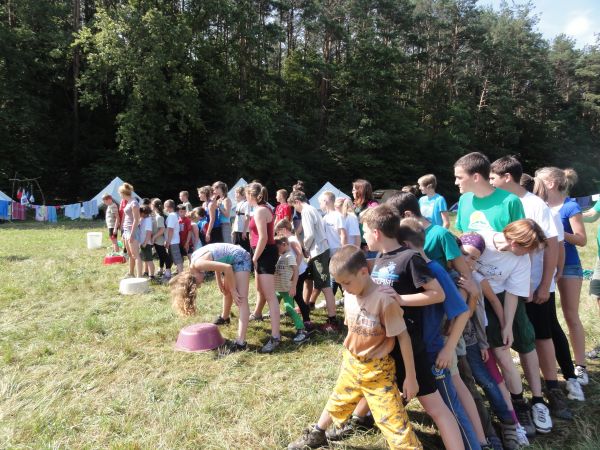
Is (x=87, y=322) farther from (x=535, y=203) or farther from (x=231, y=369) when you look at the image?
(x=535, y=203)

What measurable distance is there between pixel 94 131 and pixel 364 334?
29416 millimetres

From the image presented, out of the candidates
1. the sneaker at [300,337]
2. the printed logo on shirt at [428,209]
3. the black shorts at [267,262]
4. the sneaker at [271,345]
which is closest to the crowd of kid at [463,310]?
the black shorts at [267,262]

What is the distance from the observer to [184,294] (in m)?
3.77

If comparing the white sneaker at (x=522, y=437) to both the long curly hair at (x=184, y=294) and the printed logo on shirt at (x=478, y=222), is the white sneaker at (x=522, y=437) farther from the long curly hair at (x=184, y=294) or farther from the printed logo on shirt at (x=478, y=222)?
the long curly hair at (x=184, y=294)

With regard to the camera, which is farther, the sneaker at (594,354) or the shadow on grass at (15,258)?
the shadow on grass at (15,258)

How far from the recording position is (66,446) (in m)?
2.91

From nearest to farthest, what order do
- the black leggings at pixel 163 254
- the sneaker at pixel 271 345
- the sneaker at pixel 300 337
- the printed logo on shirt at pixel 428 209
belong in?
the sneaker at pixel 271 345, the sneaker at pixel 300 337, the printed logo on shirt at pixel 428 209, the black leggings at pixel 163 254

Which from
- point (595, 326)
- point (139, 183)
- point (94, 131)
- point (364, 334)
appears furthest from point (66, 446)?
point (94, 131)

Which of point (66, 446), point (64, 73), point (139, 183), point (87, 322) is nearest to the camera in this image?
point (66, 446)

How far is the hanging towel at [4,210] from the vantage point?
62.3ft

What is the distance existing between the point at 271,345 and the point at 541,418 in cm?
244

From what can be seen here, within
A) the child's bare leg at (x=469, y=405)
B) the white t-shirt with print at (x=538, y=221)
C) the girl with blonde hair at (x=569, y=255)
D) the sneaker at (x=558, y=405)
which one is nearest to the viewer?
the child's bare leg at (x=469, y=405)

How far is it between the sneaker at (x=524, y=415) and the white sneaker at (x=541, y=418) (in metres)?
0.04

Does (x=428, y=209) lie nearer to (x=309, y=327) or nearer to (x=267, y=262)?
(x=309, y=327)
